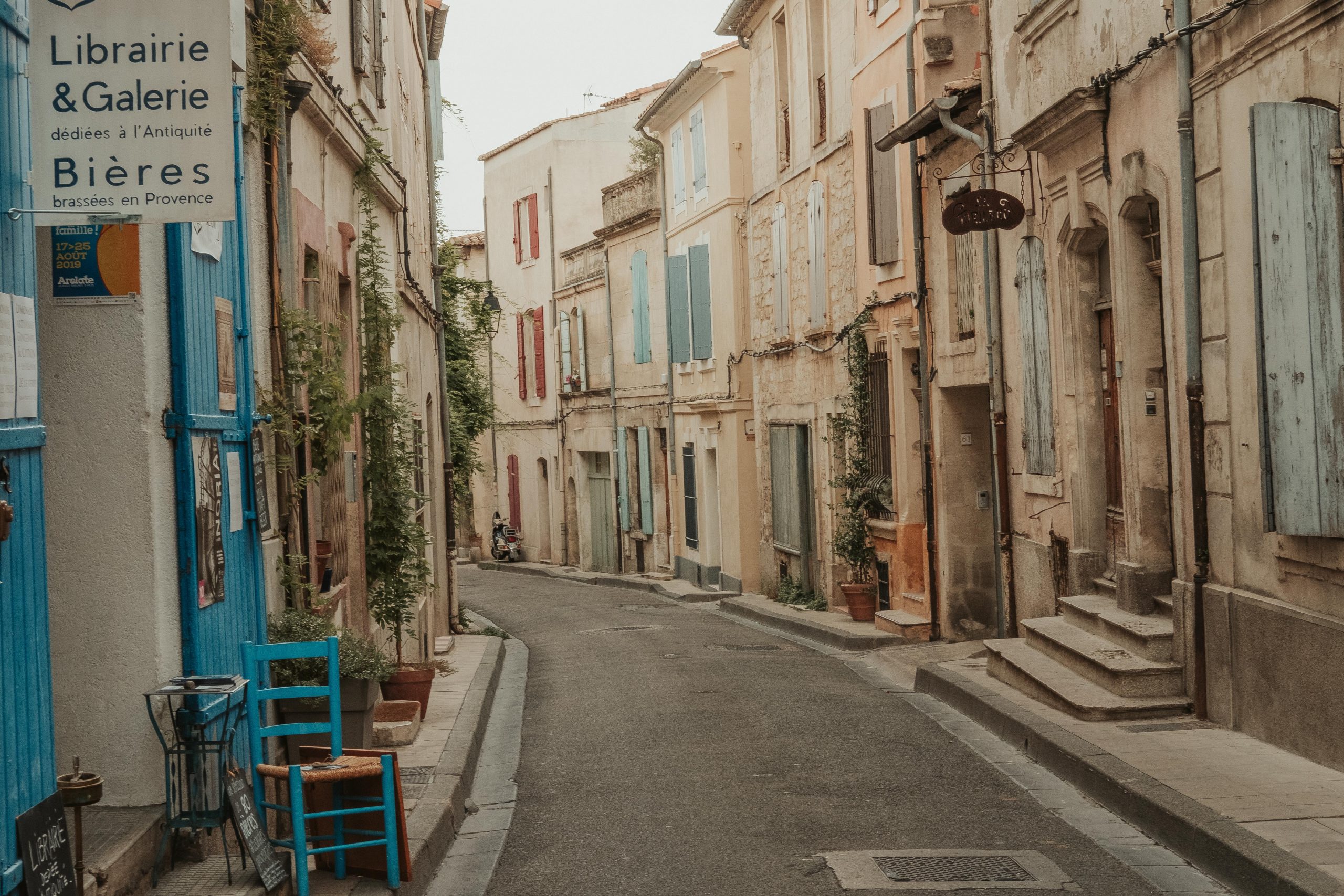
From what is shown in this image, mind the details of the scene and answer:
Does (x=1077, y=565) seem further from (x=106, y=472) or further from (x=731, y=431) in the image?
(x=731, y=431)

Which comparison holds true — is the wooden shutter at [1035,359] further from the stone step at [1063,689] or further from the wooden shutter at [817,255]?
the wooden shutter at [817,255]

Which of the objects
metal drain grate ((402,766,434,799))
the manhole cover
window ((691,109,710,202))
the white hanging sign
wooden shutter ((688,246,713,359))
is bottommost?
the manhole cover

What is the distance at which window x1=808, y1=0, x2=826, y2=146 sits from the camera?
19.7 m

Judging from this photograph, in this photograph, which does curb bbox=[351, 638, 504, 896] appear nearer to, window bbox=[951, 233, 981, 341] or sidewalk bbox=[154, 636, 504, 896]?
sidewalk bbox=[154, 636, 504, 896]

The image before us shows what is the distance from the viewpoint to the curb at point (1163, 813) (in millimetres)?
5598

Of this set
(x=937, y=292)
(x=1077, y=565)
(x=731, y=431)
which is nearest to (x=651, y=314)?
(x=731, y=431)

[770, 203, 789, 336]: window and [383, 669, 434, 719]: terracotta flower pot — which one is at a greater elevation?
[770, 203, 789, 336]: window

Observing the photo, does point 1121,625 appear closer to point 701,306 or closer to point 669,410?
point 701,306

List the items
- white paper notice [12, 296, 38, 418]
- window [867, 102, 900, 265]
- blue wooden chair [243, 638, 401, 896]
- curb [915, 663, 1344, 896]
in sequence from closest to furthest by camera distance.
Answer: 1. white paper notice [12, 296, 38, 418]
2. curb [915, 663, 1344, 896]
3. blue wooden chair [243, 638, 401, 896]
4. window [867, 102, 900, 265]

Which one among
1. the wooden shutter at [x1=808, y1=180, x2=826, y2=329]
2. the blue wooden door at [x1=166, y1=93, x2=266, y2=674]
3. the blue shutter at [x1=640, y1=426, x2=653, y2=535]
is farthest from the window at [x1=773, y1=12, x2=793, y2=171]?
the blue wooden door at [x1=166, y1=93, x2=266, y2=674]

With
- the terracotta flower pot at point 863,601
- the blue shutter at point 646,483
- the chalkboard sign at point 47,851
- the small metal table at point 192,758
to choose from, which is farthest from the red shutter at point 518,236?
the chalkboard sign at point 47,851

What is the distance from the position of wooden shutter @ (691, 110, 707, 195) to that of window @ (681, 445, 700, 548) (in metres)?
4.66

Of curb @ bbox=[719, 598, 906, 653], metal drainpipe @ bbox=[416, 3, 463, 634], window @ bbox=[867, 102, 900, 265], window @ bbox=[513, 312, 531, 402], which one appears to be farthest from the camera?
window @ bbox=[513, 312, 531, 402]

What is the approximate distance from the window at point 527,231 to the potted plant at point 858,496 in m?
18.2
